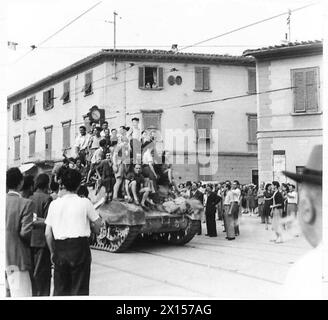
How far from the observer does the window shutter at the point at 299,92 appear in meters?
5.42

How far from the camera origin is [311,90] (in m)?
5.10

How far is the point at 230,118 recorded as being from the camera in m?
6.21

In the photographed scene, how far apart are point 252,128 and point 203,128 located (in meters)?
0.77

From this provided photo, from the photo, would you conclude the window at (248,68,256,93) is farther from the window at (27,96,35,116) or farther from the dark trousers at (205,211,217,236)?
the dark trousers at (205,211,217,236)

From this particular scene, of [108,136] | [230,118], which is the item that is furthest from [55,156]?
[230,118]

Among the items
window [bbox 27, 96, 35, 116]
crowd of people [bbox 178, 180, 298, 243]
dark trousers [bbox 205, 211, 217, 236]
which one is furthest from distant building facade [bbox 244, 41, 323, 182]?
dark trousers [bbox 205, 211, 217, 236]

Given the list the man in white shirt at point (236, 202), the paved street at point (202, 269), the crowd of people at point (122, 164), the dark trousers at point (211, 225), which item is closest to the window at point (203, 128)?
the man in white shirt at point (236, 202)

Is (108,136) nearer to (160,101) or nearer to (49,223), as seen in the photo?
(160,101)

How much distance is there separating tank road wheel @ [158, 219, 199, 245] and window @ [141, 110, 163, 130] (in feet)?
6.76

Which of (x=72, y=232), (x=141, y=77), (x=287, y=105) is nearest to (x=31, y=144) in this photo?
(x=141, y=77)

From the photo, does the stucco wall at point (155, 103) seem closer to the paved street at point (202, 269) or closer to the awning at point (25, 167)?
the awning at point (25, 167)

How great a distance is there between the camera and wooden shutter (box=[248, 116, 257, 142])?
6.11 m

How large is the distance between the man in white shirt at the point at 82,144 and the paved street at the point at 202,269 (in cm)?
170

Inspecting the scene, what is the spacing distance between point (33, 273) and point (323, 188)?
2.72 metres
